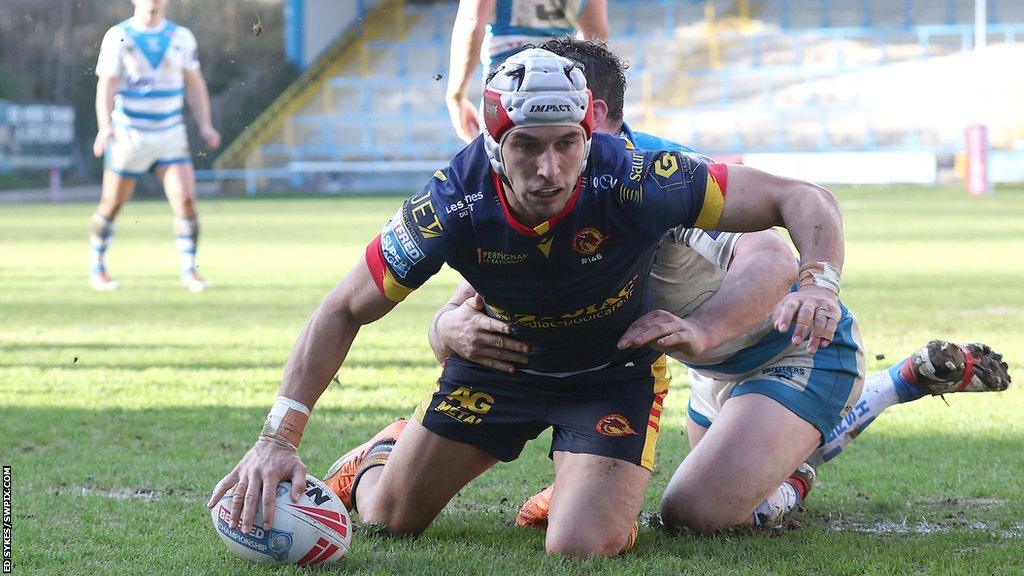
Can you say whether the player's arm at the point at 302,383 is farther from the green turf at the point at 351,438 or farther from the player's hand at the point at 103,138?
the player's hand at the point at 103,138

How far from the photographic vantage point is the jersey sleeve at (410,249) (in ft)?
13.0

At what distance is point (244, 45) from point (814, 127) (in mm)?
20427

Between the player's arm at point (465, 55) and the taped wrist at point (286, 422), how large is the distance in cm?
371

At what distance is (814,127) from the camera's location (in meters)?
35.6

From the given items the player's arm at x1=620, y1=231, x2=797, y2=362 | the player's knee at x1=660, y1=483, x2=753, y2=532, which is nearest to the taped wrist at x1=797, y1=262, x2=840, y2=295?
the player's arm at x1=620, y1=231, x2=797, y2=362

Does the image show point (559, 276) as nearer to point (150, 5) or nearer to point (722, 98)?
point (150, 5)

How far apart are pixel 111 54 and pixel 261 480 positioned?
30.3 feet

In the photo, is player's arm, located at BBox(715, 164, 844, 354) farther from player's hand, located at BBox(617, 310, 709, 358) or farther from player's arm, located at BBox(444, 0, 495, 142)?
player's arm, located at BBox(444, 0, 495, 142)

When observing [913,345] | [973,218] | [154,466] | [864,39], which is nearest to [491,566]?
[154,466]

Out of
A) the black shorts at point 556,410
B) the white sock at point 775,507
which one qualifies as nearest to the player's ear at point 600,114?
the black shorts at point 556,410

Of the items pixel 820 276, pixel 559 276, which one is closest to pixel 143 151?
pixel 559 276

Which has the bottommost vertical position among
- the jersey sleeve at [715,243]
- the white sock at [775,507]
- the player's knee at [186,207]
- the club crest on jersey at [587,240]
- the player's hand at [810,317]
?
the player's knee at [186,207]

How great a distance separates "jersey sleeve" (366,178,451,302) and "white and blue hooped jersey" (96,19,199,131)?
8.96 m

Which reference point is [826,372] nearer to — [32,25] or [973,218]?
[973,218]
